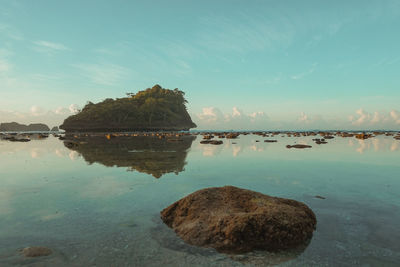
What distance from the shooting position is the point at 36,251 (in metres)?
4.79

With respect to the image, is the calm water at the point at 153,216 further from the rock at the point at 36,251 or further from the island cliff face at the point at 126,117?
the island cliff face at the point at 126,117

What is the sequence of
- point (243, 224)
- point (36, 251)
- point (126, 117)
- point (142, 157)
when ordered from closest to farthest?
point (36, 251) < point (243, 224) < point (142, 157) < point (126, 117)

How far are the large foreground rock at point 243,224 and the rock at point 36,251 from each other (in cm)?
281

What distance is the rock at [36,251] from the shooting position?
185 inches

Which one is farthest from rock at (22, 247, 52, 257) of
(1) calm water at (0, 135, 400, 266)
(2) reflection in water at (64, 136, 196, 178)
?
(2) reflection in water at (64, 136, 196, 178)

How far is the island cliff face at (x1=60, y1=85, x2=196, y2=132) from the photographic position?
123 metres

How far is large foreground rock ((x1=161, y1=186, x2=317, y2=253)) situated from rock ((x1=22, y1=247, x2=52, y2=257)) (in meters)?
2.81

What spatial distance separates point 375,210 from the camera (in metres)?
7.32

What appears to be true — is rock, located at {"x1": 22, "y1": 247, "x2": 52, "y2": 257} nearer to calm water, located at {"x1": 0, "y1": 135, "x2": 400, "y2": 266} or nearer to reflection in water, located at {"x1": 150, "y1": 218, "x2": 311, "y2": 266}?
calm water, located at {"x1": 0, "y1": 135, "x2": 400, "y2": 266}

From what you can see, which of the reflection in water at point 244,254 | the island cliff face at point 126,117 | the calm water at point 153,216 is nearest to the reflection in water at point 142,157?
the calm water at point 153,216

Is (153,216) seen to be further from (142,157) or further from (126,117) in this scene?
(126,117)

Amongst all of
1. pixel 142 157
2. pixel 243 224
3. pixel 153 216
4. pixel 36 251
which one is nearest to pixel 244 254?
pixel 243 224

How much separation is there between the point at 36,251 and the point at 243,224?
4384 mm

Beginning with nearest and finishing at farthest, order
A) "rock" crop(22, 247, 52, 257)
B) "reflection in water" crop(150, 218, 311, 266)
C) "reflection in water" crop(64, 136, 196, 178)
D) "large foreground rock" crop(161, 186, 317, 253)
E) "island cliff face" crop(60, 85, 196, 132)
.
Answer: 1. "reflection in water" crop(150, 218, 311, 266)
2. "rock" crop(22, 247, 52, 257)
3. "large foreground rock" crop(161, 186, 317, 253)
4. "reflection in water" crop(64, 136, 196, 178)
5. "island cliff face" crop(60, 85, 196, 132)
